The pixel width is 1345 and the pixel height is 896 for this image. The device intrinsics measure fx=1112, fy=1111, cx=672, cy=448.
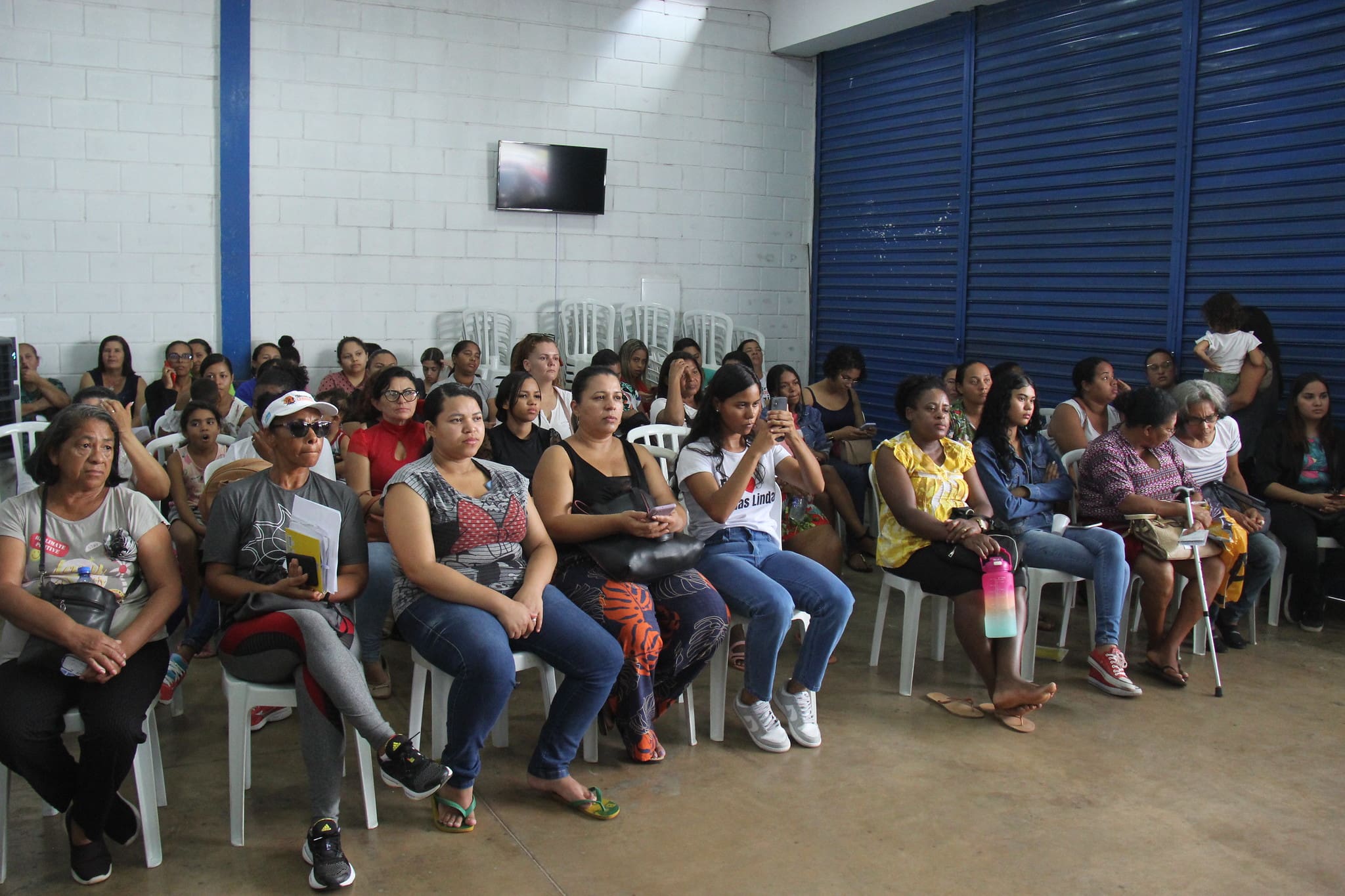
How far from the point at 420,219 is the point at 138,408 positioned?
2.15m

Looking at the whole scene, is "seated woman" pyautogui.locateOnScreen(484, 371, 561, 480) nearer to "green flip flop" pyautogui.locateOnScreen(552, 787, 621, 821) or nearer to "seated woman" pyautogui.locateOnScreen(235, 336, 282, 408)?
"green flip flop" pyautogui.locateOnScreen(552, 787, 621, 821)

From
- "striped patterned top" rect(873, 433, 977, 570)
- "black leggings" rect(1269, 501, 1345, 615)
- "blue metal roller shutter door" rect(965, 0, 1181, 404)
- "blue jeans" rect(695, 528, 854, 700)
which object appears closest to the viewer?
"blue jeans" rect(695, 528, 854, 700)

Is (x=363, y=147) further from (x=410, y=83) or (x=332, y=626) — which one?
(x=332, y=626)

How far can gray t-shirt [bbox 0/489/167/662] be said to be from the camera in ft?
8.75

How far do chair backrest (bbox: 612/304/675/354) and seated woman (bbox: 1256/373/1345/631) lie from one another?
4260 millimetres

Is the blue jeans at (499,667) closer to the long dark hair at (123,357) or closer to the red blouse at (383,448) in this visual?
the red blouse at (383,448)

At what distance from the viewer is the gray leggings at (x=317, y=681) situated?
2.62 meters

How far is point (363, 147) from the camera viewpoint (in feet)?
23.8

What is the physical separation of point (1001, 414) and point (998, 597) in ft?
2.56

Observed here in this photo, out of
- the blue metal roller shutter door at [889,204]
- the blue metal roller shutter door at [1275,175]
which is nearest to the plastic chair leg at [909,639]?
the blue metal roller shutter door at [1275,175]

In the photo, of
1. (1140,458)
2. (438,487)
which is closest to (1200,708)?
(1140,458)

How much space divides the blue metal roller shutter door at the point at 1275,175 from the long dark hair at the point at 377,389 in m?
4.16

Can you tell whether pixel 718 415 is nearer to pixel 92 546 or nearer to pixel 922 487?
pixel 922 487

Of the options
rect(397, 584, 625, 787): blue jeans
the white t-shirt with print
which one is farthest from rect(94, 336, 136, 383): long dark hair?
rect(397, 584, 625, 787): blue jeans
